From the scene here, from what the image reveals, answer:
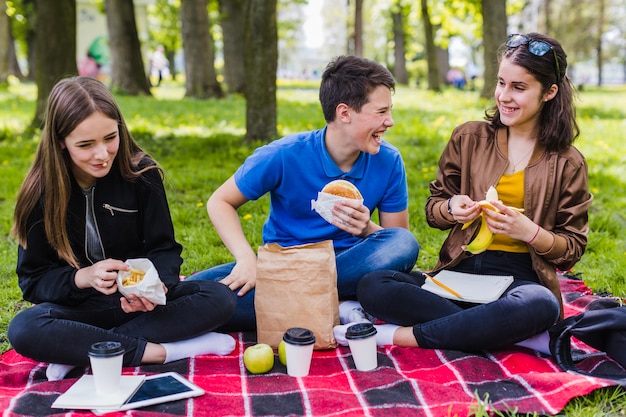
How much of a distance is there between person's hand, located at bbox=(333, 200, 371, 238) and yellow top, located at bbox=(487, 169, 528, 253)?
61 cm

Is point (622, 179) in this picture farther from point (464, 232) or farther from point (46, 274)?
point (46, 274)

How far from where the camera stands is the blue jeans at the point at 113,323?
2.80 meters

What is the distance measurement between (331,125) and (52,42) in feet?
19.9

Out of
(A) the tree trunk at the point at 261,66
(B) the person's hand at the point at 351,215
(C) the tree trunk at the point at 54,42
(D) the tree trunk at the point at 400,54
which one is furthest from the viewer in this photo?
(D) the tree trunk at the point at 400,54

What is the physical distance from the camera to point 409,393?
8.55ft

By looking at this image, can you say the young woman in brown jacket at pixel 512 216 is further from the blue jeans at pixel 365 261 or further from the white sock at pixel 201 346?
the white sock at pixel 201 346

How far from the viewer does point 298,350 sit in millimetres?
2750

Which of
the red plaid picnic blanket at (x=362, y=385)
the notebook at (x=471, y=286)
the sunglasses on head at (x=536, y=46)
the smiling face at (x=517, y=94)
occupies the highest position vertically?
the sunglasses on head at (x=536, y=46)

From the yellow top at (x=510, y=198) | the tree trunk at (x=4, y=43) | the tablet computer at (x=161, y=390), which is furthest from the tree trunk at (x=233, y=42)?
the tablet computer at (x=161, y=390)

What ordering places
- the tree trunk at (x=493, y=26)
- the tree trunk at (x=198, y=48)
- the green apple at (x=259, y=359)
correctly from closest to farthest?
1. the green apple at (x=259, y=359)
2. the tree trunk at (x=493, y=26)
3. the tree trunk at (x=198, y=48)

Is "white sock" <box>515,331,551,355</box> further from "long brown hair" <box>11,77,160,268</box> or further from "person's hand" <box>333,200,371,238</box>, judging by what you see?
"long brown hair" <box>11,77,160,268</box>

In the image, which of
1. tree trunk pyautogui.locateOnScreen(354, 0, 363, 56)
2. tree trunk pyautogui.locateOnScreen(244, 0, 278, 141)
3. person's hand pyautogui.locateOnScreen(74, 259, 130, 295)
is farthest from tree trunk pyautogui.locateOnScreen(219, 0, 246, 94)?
person's hand pyautogui.locateOnScreen(74, 259, 130, 295)

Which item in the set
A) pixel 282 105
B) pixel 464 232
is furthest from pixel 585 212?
pixel 282 105

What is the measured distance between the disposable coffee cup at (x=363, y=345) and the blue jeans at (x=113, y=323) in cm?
63
